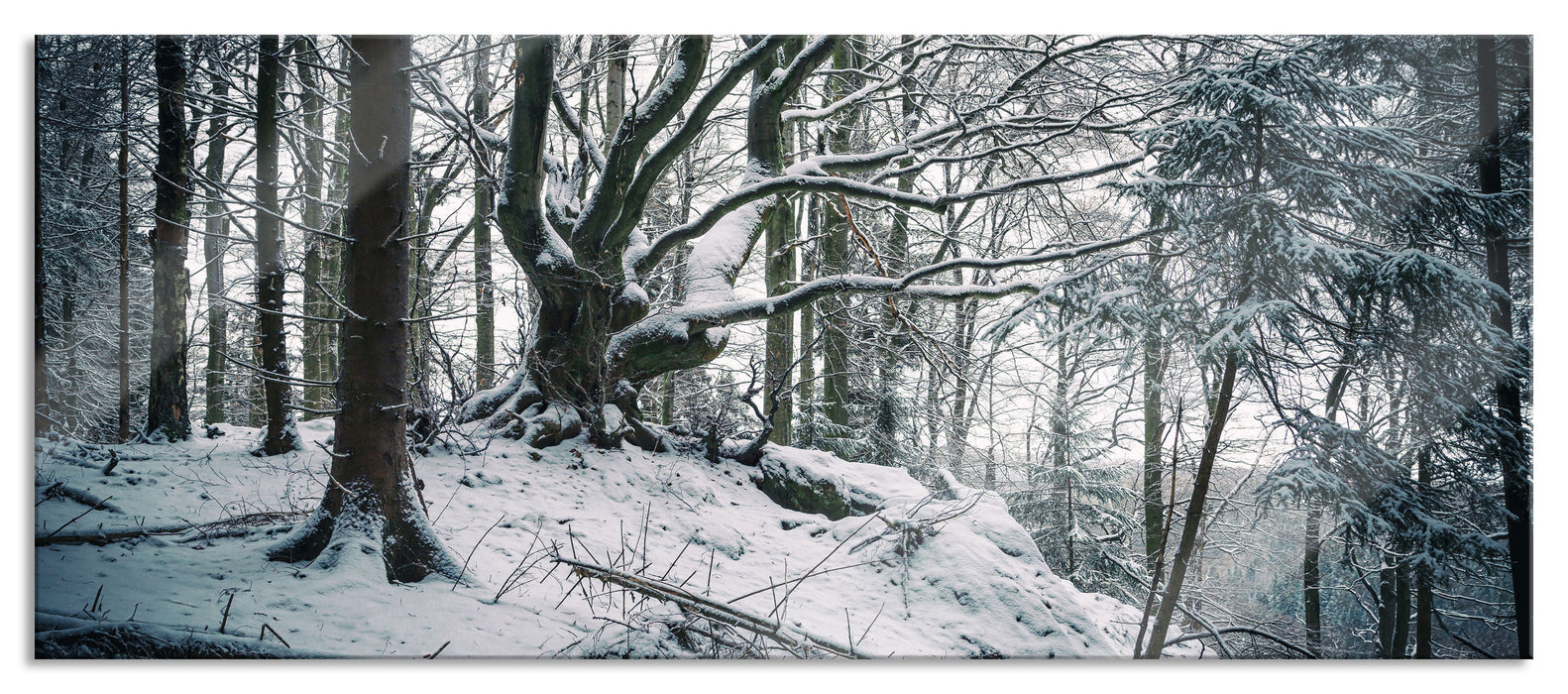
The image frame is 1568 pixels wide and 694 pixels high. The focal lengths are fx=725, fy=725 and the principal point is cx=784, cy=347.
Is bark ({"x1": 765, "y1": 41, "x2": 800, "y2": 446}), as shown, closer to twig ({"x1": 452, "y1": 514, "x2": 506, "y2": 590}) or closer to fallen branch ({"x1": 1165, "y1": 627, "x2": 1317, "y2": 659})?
twig ({"x1": 452, "y1": 514, "x2": 506, "y2": 590})

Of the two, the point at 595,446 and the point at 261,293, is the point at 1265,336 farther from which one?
the point at 261,293

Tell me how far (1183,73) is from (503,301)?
11.3 ft

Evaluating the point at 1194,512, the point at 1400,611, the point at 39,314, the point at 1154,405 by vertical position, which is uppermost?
the point at 39,314

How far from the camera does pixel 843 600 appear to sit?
2.80 meters

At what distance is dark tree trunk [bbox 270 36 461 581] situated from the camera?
7.63 ft

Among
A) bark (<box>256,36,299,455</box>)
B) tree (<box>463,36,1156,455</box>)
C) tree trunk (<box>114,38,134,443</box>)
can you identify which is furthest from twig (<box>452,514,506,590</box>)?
tree trunk (<box>114,38,134,443</box>)

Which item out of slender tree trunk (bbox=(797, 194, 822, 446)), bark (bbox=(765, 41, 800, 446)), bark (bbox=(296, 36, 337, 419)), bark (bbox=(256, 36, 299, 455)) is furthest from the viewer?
slender tree trunk (bbox=(797, 194, 822, 446))

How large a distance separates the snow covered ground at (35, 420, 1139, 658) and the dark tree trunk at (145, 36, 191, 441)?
8.2 inches

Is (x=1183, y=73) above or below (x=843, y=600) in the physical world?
above

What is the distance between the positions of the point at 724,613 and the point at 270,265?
2.62m

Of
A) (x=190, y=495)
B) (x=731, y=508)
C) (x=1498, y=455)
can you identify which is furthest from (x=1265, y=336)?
(x=190, y=495)

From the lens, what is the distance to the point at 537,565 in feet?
8.67

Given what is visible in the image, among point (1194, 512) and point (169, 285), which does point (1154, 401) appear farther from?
point (169, 285)

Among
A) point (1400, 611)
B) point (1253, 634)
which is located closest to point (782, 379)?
point (1253, 634)
